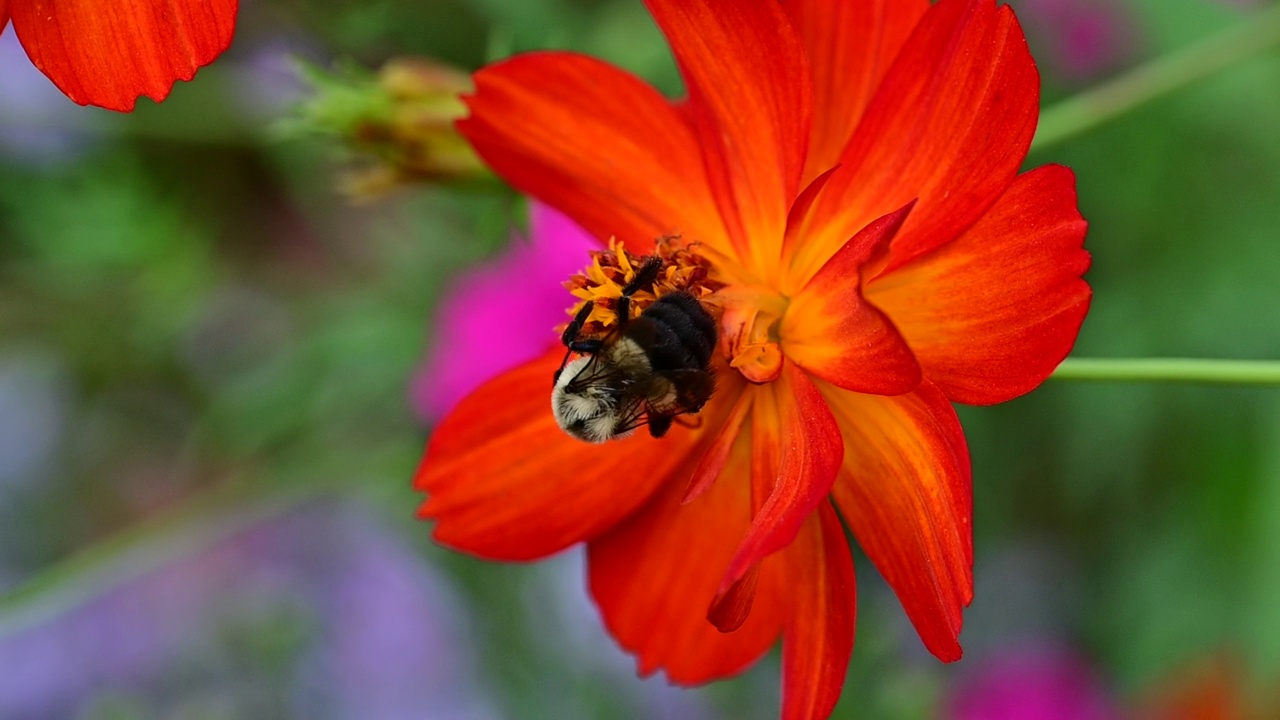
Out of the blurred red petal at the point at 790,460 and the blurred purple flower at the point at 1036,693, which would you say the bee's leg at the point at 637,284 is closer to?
the blurred red petal at the point at 790,460

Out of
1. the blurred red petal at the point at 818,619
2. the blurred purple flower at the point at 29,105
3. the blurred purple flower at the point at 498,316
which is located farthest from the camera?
the blurred purple flower at the point at 29,105

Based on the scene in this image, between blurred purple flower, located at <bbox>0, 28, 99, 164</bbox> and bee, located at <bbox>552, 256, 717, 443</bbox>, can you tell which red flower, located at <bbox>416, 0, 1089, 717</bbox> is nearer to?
bee, located at <bbox>552, 256, 717, 443</bbox>

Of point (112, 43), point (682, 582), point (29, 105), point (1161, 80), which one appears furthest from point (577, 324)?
point (29, 105)

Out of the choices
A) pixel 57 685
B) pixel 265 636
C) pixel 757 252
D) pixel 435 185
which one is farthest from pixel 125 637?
pixel 757 252

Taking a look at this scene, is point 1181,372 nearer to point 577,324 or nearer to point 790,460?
point 790,460

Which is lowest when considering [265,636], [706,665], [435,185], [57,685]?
[57,685]

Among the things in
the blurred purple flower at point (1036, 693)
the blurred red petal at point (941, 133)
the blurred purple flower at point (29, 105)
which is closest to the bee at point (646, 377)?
the blurred red petal at point (941, 133)

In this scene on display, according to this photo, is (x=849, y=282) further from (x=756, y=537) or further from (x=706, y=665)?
(x=706, y=665)
